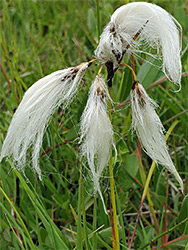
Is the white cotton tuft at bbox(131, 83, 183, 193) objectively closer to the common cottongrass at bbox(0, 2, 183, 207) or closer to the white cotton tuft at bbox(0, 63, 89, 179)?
the common cottongrass at bbox(0, 2, 183, 207)

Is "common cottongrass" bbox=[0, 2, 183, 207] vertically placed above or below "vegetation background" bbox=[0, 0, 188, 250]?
above

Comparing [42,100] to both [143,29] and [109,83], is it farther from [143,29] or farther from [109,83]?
[143,29]

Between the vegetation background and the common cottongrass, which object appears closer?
the common cottongrass

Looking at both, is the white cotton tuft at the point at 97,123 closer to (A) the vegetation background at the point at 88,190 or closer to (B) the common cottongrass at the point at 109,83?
(B) the common cottongrass at the point at 109,83

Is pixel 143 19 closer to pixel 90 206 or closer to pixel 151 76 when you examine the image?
pixel 151 76

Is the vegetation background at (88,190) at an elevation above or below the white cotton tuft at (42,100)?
below

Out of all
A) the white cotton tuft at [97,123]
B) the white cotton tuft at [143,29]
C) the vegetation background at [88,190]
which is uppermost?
the white cotton tuft at [143,29]

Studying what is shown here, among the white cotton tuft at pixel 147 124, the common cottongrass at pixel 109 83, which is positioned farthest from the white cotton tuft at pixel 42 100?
the white cotton tuft at pixel 147 124

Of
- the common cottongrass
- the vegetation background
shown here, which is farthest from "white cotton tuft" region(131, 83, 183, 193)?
the vegetation background
